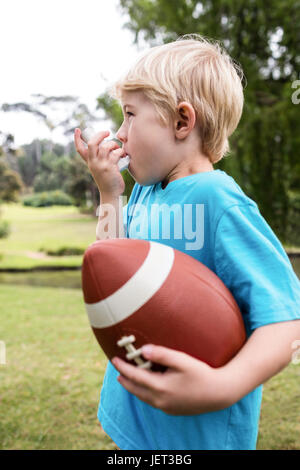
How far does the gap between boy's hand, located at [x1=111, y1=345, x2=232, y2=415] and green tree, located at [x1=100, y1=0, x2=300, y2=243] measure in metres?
4.88

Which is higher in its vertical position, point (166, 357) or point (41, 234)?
point (166, 357)

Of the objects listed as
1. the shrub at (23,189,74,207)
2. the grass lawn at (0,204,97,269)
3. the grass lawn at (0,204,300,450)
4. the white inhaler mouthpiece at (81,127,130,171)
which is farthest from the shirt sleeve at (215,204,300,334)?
the shrub at (23,189,74,207)

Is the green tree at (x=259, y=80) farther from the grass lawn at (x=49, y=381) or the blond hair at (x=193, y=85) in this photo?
the blond hair at (x=193, y=85)

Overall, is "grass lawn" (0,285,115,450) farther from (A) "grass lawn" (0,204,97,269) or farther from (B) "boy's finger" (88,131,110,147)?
(A) "grass lawn" (0,204,97,269)

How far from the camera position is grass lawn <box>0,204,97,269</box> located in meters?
13.3

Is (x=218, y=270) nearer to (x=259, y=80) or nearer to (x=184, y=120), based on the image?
(x=184, y=120)

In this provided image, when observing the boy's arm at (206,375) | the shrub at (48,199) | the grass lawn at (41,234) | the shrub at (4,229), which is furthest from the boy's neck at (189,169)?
the shrub at (48,199)

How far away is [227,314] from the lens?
89 cm

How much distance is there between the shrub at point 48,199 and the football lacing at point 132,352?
14289 millimetres

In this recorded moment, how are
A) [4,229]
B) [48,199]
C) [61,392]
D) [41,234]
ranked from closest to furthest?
[61,392], [4,229], [41,234], [48,199]

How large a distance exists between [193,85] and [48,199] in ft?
47.5

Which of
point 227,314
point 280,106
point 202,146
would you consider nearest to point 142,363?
point 227,314

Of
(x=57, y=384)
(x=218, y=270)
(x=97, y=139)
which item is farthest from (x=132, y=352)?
(x=57, y=384)

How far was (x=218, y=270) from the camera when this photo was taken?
37.3 inches
